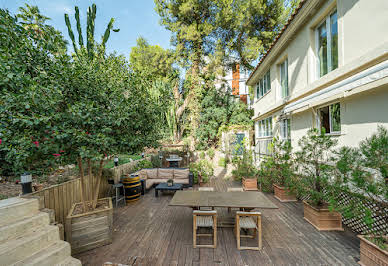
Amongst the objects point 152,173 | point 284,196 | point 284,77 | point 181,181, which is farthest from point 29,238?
point 284,77

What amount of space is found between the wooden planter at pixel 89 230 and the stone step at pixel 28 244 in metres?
0.35

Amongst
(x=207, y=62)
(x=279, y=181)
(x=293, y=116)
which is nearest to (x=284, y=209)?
(x=279, y=181)

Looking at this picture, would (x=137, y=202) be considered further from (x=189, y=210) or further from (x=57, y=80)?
(x=57, y=80)

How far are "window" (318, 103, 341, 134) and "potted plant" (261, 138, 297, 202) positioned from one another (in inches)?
44.1

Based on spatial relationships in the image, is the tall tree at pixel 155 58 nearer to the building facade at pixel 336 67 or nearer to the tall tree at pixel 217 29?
the tall tree at pixel 217 29

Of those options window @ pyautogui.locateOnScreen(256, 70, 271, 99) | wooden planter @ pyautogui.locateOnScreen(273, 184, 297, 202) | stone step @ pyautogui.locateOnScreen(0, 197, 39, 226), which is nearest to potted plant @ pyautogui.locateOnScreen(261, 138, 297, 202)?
wooden planter @ pyautogui.locateOnScreen(273, 184, 297, 202)

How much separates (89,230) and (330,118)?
658cm

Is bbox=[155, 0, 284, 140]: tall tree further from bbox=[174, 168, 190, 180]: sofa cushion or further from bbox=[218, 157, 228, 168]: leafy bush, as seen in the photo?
bbox=[174, 168, 190, 180]: sofa cushion

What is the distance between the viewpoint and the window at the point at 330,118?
4.69 meters

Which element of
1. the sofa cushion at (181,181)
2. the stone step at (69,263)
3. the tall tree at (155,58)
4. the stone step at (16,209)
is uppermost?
the tall tree at (155,58)

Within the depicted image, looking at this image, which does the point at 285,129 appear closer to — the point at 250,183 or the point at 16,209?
the point at 250,183

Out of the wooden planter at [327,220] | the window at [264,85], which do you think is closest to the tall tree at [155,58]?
the window at [264,85]

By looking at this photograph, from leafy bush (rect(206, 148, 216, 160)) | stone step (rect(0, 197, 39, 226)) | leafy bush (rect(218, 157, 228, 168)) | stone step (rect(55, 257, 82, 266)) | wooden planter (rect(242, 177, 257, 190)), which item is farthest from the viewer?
leafy bush (rect(206, 148, 216, 160))

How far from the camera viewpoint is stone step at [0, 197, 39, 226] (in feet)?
8.85
